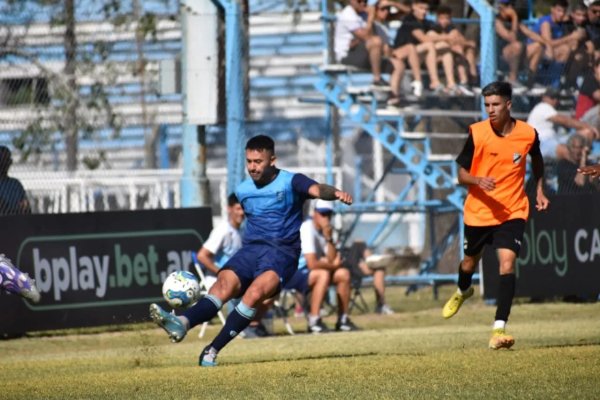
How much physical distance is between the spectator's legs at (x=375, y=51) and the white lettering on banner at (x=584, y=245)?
3885 millimetres

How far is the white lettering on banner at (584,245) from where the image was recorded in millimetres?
18750

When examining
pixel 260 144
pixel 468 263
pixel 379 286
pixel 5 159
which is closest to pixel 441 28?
pixel 379 286

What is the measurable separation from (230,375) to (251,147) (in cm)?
202

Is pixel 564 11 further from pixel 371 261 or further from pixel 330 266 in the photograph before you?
pixel 330 266

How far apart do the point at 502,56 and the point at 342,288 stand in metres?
5.03

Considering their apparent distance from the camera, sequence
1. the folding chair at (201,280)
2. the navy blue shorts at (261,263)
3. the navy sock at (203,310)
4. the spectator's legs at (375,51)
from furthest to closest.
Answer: the spectator's legs at (375,51), the folding chair at (201,280), the navy blue shorts at (261,263), the navy sock at (203,310)

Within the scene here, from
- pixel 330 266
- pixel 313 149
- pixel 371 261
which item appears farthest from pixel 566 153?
pixel 313 149

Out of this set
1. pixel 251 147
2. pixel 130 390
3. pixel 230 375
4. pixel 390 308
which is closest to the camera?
pixel 130 390

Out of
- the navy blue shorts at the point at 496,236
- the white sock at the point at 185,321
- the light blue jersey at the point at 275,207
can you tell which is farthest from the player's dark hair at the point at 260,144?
the navy blue shorts at the point at 496,236

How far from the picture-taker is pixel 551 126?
63.2 ft

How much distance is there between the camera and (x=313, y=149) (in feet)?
90.1

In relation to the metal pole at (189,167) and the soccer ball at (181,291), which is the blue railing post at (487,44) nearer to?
the metal pole at (189,167)

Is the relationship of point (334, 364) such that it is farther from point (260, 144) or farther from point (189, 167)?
point (189, 167)

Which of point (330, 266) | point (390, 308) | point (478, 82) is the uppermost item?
point (478, 82)
